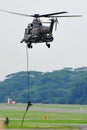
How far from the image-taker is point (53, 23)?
193ft

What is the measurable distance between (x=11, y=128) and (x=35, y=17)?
112ft

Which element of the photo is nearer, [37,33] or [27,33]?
[37,33]

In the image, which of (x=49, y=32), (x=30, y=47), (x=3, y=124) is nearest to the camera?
(x=30, y=47)

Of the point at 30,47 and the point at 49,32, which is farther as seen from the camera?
the point at 49,32

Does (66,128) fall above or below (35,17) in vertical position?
below

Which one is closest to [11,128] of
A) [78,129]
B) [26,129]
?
[26,129]

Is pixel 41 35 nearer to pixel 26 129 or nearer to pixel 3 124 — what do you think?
pixel 26 129

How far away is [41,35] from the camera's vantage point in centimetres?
5706

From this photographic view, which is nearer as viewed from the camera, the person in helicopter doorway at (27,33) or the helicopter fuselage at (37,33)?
the helicopter fuselage at (37,33)

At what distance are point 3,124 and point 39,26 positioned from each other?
1627 inches

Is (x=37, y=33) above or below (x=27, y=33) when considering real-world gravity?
above

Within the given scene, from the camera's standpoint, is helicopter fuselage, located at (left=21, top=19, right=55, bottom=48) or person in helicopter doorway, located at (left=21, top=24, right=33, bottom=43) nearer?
helicopter fuselage, located at (left=21, top=19, right=55, bottom=48)

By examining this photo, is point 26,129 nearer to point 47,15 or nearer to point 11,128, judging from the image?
point 11,128

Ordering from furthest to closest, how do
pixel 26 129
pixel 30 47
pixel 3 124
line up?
pixel 3 124 < pixel 26 129 < pixel 30 47
